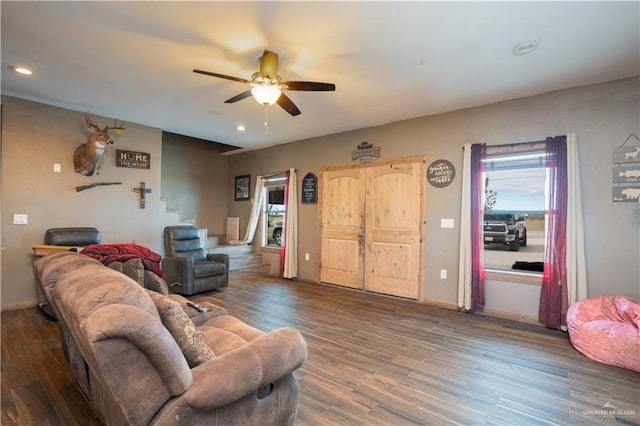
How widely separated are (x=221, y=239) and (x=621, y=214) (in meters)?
7.08

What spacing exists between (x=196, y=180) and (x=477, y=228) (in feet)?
19.9

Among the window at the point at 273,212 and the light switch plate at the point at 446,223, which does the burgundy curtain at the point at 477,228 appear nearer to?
the light switch plate at the point at 446,223

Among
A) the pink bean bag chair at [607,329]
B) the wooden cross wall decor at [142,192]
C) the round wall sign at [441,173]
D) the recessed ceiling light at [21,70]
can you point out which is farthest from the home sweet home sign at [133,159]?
the pink bean bag chair at [607,329]

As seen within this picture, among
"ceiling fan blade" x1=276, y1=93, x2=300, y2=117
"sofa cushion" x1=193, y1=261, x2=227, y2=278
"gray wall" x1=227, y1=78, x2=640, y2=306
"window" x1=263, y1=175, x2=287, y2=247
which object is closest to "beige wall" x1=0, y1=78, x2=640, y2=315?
"gray wall" x1=227, y1=78, x2=640, y2=306

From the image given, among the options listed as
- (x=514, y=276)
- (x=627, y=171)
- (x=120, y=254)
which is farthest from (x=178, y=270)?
(x=627, y=171)

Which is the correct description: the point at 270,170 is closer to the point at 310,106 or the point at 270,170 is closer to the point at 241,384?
the point at 310,106

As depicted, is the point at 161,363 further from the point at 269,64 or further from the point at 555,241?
the point at 555,241

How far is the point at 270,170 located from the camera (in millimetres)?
6723

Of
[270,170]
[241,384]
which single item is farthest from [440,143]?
[241,384]

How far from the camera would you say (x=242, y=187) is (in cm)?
739

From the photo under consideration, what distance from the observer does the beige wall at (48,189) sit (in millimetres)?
4035

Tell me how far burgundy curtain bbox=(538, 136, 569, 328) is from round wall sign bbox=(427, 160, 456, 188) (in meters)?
1.12

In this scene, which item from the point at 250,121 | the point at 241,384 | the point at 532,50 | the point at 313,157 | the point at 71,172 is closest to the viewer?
the point at 241,384

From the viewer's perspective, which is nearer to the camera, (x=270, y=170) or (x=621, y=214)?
(x=621, y=214)
